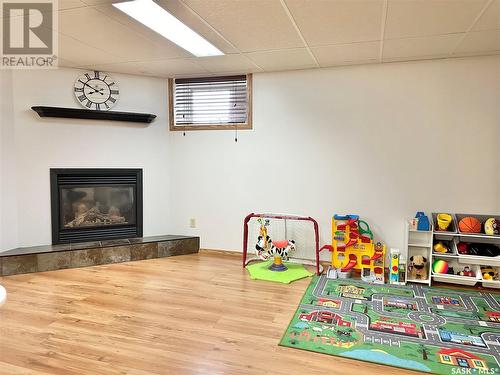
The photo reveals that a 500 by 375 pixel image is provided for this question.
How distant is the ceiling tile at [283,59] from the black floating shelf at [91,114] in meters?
1.55

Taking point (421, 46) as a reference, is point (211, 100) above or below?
below

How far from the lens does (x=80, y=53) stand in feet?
11.1

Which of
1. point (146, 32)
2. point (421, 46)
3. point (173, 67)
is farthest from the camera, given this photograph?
point (173, 67)

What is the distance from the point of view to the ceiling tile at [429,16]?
7.34 feet

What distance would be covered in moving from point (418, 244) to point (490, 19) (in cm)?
202

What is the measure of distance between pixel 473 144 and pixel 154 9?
3168 millimetres

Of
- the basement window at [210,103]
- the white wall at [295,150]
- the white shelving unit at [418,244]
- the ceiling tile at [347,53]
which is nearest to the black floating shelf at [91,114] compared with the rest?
the white wall at [295,150]

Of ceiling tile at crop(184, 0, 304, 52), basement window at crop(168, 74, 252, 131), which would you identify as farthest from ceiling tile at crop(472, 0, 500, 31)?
basement window at crop(168, 74, 252, 131)

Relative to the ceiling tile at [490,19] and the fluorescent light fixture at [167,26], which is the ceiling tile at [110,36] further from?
the ceiling tile at [490,19]

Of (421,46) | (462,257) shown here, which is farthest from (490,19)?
(462,257)

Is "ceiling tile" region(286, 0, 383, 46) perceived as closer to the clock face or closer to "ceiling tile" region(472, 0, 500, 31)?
"ceiling tile" region(472, 0, 500, 31)

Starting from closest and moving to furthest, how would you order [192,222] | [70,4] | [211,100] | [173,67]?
[70,4] < [173,67] < [211,100] < [192,222]

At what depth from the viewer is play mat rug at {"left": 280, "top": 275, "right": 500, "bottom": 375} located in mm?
2082

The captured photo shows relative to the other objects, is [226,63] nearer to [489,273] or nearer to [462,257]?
[462,257]
